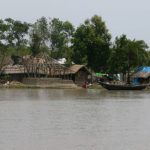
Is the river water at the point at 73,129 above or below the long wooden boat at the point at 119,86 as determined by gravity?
below

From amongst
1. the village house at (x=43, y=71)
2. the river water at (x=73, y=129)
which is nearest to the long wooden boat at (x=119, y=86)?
the village house at (x=43, y=71)

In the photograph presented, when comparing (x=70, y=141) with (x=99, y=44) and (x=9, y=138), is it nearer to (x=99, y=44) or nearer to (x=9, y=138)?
(x=9, y=138)

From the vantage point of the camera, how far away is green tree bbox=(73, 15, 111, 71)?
6431 centimetres

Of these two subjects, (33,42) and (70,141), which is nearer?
(70,141)

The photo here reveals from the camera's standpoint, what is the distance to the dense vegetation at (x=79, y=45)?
60.8 m

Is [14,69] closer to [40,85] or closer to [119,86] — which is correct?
[40,85]

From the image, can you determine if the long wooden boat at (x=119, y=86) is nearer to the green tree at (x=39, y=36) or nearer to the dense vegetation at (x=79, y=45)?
the dense vegetation at (x=79, y=45)

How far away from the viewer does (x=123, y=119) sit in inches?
931

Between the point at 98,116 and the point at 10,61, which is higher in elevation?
the point at 10,61

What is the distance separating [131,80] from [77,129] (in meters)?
45.8

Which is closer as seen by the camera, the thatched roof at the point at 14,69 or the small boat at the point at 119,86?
the small boat at the point at 119,86

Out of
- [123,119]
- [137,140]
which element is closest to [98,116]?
[123,119]

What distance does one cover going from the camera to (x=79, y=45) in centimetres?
6431

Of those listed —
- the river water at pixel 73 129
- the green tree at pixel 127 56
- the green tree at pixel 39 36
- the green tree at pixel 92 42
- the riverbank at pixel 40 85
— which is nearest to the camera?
the river water at pixel 73 129
